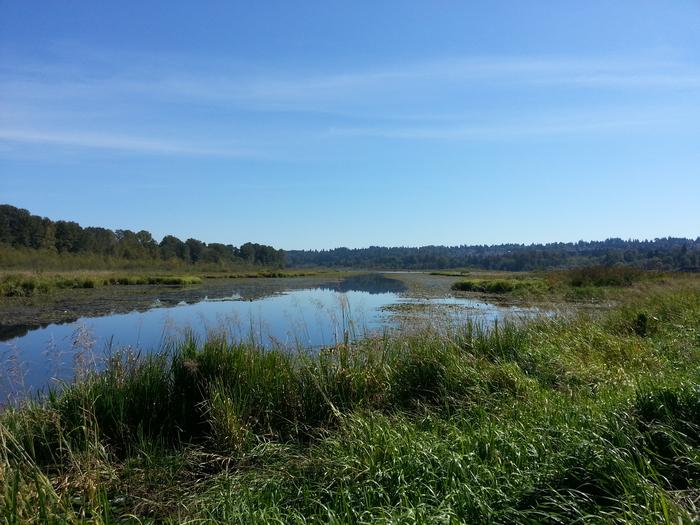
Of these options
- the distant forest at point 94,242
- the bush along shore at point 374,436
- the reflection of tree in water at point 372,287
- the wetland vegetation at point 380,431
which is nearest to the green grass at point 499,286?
the reflection of tree in water at point 372,287

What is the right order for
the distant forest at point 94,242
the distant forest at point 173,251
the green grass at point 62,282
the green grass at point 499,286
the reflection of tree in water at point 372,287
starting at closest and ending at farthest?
1. the green grass at point 62,282
2. the green grass at point 499,286
3. the reflection of tree in water at point 372,287
4. the distant forest at point 173,251
5. the distant forest at point 94,242

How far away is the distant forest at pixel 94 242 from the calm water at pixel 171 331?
1458 inches

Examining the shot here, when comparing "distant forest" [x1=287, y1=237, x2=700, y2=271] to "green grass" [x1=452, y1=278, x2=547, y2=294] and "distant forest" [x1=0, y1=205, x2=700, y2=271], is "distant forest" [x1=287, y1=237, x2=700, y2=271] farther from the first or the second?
"green grass" [x1=452, y1=278, x2=547, y2=294]

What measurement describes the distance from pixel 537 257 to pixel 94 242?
71044mm

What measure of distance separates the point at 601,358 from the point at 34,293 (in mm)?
32461

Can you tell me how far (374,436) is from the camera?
4.36 meters

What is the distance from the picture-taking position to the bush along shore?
308 centimetres

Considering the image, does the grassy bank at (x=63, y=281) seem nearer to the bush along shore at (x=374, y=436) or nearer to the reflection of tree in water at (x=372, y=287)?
the reflection of tree in water at (x=372, y=287)

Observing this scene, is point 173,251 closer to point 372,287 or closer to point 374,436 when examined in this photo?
point 372,287

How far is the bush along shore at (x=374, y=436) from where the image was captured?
308 centimetres

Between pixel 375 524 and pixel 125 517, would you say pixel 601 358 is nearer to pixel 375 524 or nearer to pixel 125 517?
pixel 375 524

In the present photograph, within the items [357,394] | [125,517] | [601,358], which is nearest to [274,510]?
[125,517]

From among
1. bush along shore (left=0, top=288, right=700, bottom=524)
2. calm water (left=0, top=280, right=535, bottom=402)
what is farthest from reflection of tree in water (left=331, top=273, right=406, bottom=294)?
bush along shore (left=0, top=288, right=700, bottom=524)

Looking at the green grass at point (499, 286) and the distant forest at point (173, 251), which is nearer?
the green grass at point (499, 286)
